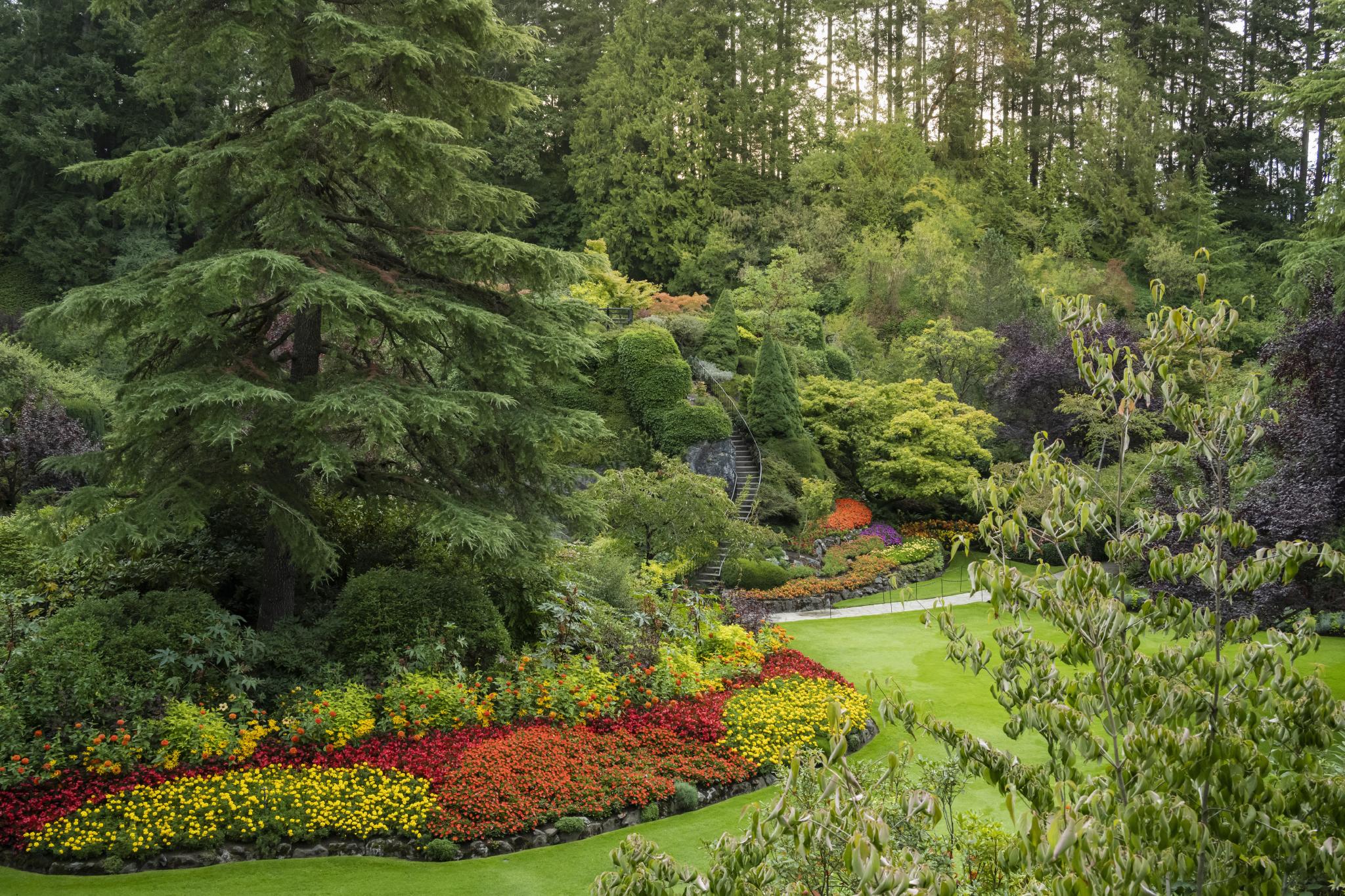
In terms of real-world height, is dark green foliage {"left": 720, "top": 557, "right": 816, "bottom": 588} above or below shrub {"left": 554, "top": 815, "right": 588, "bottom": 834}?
below

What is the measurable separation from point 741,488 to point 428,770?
15123 millimetres

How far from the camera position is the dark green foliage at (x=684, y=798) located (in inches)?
356

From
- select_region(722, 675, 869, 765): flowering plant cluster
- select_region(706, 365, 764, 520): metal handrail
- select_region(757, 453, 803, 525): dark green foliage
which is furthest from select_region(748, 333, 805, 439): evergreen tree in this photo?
select_region(722, 675, 869, 765): flowering plant cluster

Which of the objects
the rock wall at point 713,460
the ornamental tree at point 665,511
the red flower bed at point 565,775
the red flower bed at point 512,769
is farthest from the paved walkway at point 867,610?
the red flower bed at point 565,775

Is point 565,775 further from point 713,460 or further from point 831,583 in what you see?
point 713,460

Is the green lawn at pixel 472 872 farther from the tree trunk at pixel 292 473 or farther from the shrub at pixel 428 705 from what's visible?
the tree trunk at pixel 292 473

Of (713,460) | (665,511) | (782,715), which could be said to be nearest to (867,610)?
(665,511)

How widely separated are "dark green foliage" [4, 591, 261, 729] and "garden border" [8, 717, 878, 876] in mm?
1348

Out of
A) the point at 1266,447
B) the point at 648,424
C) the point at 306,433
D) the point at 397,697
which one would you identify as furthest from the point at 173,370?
the point at 1266,447

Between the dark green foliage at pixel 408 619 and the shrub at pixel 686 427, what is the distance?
11857 mm

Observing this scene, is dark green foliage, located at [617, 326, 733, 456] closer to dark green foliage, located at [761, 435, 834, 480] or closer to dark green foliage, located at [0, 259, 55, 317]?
dark green foliage, located at [761, 435, 834, 480]

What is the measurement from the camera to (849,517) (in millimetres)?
24312

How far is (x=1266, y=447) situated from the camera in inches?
552

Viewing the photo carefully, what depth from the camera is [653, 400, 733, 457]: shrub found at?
2230 cm
